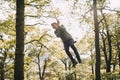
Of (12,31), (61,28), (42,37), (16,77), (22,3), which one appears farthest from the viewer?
(42,37)

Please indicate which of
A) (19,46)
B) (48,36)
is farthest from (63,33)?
(48,36)

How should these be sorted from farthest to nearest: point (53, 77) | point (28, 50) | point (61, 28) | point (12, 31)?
point (53, 77) → point (28, 50) → point (12, 31) → point (61, 28)

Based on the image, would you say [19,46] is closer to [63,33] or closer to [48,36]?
[63,33]

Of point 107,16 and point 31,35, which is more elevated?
point 107,16

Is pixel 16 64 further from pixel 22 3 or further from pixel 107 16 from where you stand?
pixel 107 16

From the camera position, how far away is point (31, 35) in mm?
37438

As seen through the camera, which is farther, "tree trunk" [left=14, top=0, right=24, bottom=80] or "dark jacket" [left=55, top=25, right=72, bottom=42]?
"dark jacket" [left=55, top=25, right=72, bottom=42]

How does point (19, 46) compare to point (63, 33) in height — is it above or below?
below

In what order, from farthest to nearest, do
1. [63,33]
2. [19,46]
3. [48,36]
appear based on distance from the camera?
[48,36], [63,33], [19,46]

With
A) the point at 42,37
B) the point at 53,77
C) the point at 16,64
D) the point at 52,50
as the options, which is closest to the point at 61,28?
the point at 16,64

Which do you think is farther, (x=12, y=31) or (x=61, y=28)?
(x=12, y=31)

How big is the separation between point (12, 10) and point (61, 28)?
64.1ft

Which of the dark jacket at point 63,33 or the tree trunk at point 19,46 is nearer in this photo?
the tree trunk at point 19,46

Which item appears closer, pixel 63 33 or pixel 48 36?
pixel 63 33
